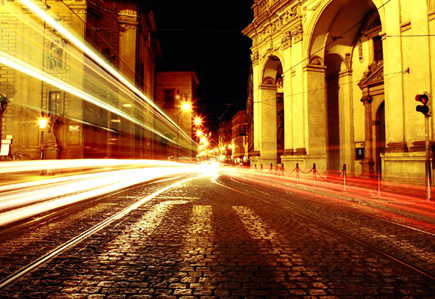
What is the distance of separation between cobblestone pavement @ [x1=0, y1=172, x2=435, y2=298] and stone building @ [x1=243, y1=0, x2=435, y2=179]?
1100 centimetres

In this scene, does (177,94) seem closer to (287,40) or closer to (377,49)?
(287,40)

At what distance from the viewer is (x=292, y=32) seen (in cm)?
2309

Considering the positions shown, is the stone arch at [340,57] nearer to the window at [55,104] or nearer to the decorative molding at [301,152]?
the decorative molding at [301,152]

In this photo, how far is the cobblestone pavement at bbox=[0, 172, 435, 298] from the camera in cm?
316

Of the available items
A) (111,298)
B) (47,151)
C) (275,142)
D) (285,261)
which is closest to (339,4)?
(275,142)

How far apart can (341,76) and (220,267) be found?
23.2 m

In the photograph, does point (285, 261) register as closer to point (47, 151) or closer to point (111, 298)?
point (111, 298)

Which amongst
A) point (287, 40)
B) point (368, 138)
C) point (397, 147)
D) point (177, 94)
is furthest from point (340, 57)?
point (177, 94)

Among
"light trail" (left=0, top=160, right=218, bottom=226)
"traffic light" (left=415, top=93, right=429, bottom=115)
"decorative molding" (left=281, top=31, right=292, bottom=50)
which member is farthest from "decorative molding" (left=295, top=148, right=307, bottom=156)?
"light trail" (left=0, top=160, right=218, bottom=226)

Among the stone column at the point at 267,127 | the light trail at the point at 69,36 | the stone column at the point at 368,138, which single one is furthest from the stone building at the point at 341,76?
the light trail at the point at 69,36

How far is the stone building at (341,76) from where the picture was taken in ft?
46.6

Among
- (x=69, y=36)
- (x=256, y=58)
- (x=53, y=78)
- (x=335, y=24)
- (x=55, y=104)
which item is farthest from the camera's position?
(x=256, y=58)

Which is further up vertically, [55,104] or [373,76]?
[373,76]

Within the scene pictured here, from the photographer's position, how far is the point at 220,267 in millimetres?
3859
